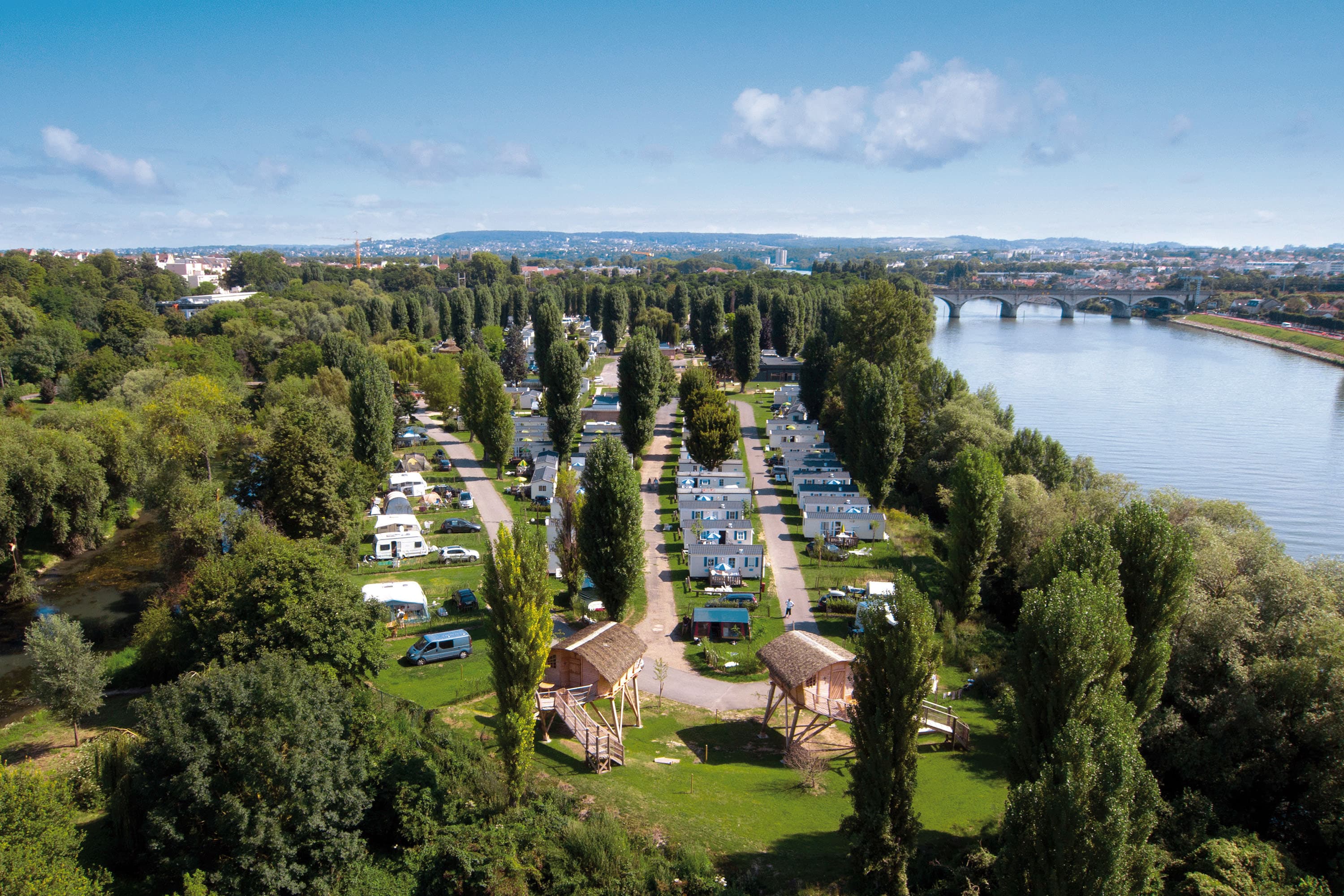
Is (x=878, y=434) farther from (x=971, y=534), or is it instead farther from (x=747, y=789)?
(x=747, y=789)

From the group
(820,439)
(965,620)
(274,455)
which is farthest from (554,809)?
(820,439)

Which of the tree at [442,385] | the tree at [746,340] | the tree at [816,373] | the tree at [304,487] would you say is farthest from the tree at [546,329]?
the tree at [304,487]

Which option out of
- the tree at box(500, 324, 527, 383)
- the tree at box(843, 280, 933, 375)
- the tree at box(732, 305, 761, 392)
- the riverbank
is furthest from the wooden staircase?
the riverbank

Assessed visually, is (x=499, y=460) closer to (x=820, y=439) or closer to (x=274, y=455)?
(x=274, y=455)

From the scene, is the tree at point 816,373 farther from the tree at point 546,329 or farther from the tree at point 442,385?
the tree at point 442,385

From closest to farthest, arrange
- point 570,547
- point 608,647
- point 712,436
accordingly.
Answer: point 608,647
point 570,547
point 712,436

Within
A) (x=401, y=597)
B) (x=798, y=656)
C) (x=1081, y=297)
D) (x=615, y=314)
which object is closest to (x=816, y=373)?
(x=615, y=314)
